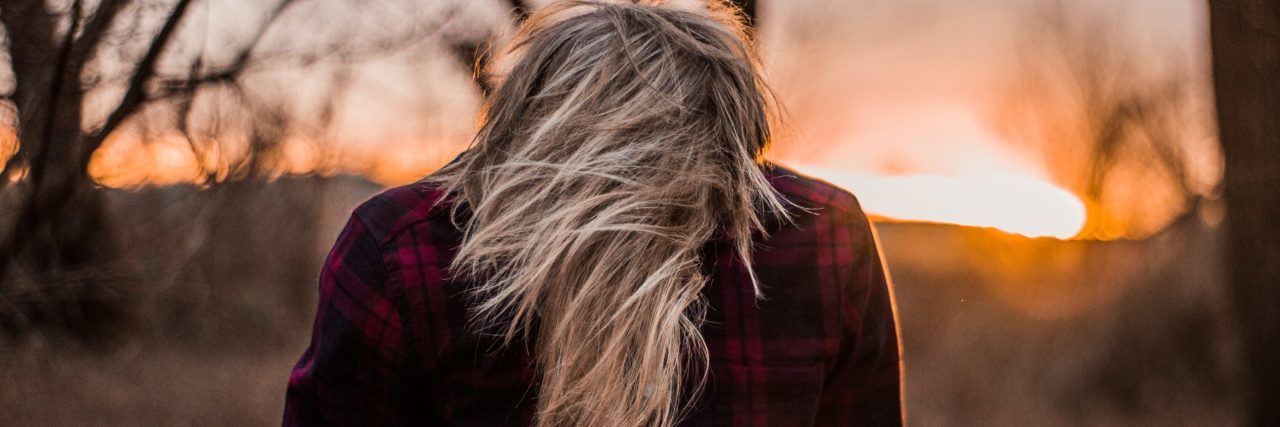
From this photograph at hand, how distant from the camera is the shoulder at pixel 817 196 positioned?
1.32 meters

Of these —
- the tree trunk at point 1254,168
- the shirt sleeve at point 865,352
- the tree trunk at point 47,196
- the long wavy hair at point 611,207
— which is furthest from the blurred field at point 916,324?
the shirt sleeve at point 865,352

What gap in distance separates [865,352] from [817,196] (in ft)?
0.97

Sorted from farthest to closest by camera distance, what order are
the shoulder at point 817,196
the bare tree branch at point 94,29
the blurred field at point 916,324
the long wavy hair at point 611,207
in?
1. the blurred field at point 916,324
2. the bare tree branch at point 94,29
3. the shoulder at point 817,196
4. the long wavy hair at point 611,207

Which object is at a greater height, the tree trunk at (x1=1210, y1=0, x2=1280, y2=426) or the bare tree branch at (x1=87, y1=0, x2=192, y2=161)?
the bare tree branch at (x1=87, y1=0, x2=192, y2=161)

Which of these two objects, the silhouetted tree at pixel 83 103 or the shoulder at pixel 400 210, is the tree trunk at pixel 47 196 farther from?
the shoulder at pixel 400 210

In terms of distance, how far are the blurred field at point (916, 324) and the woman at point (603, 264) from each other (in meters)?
3.14

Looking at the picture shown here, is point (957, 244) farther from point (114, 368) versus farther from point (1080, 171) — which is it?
point (114, 368)

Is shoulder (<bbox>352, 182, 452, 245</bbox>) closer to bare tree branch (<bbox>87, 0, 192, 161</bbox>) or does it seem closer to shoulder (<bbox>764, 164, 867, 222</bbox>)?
shoulder (<bbox>764, 164, 867, 222</bbox>)

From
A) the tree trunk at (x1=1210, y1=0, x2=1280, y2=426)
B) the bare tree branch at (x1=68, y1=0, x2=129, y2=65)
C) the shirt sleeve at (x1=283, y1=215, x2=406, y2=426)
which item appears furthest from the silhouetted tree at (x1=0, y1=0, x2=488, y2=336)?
the tree trunk at (x1=1210, y1=0, x2=1280, y2=426)

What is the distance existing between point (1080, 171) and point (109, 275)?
8603 millimetres

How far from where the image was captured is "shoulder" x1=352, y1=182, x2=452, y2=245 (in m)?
1.18

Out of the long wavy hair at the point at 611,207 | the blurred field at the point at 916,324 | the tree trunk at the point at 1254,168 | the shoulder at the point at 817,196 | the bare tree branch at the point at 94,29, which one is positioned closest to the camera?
the long wavy hair at the point at 611,207

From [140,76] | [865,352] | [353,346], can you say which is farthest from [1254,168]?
[140,76]

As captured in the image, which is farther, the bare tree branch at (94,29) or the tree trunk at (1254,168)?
the tree trunk at (1254,168)
